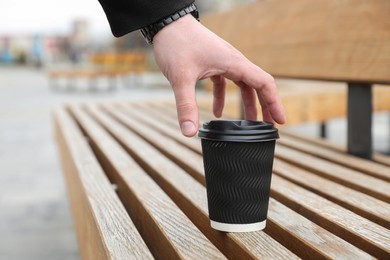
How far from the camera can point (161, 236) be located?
125cm

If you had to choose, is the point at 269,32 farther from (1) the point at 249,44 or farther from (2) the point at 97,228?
(2) the point at 97,228

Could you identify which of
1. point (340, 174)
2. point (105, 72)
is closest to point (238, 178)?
point (340, 174)

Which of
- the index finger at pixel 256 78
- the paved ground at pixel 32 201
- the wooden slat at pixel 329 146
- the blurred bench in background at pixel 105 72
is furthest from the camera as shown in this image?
the blurred bench in background at pixel 105 72

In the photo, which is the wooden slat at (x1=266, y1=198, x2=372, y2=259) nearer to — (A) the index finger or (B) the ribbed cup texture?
(B) the ribbed cup texture

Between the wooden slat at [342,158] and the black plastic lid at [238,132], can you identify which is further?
the wooden slat at [342,158]

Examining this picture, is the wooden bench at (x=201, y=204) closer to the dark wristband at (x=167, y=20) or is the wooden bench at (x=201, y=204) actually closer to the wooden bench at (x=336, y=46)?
the wooden bench at (x=336, y=46)

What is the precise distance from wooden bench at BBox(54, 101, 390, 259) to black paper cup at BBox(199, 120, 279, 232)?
37 millimetres

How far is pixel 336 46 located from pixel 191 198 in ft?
3.19

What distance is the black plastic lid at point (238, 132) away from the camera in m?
1.11

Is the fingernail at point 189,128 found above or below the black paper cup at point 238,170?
above

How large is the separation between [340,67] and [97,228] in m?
1.21

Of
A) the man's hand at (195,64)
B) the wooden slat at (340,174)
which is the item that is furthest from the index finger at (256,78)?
the wooden slat at (340,174)

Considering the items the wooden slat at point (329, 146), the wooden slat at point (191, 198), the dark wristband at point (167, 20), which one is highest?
the dark wristband at point (167, 20)

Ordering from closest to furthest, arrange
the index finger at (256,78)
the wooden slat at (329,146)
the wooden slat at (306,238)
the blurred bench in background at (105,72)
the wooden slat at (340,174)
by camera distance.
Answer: the wooden slat at (306,238), the index finger at (256,78), the wooden slat at (340,174), the wooden slat at (329,146), the blurred bench in background at (105,72)
